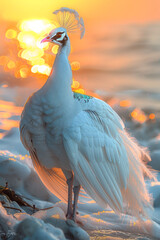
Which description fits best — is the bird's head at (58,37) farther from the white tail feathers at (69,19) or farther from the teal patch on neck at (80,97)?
the teal patch on neck at (80,97)

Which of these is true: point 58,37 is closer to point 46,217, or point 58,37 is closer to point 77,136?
point 77,136

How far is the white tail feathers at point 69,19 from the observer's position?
308 cm

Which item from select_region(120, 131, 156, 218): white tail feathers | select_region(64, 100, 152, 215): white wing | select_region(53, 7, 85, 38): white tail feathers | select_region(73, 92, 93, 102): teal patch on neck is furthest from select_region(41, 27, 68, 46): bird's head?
select_region(120, 131, 156, 218): white tail feathers

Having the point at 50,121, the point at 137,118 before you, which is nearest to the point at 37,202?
the point at 50,121

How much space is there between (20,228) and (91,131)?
1.03 meters

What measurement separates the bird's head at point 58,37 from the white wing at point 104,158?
0.61 meters

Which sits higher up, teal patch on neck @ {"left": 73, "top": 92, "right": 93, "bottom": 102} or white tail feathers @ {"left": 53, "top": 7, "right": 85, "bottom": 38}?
white tail feathers @ {"left": 53, "top": 7, "right": 85, "bottom": 38}

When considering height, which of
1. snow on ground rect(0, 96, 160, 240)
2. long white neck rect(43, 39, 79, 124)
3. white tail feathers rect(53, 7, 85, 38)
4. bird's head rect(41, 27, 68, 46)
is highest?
white tail feathers rect(53, 7, 85, 38)

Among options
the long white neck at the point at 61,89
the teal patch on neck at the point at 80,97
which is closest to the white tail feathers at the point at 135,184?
the teal patch on neck at the point at 80,97

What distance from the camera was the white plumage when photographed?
113 inches

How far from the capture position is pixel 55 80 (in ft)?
9.50

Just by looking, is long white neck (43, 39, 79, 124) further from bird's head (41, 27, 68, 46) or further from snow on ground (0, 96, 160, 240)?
snow on ground (0, 96, 160, 240)

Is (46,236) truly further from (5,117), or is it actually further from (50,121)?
(5,117)

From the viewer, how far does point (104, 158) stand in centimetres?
307
